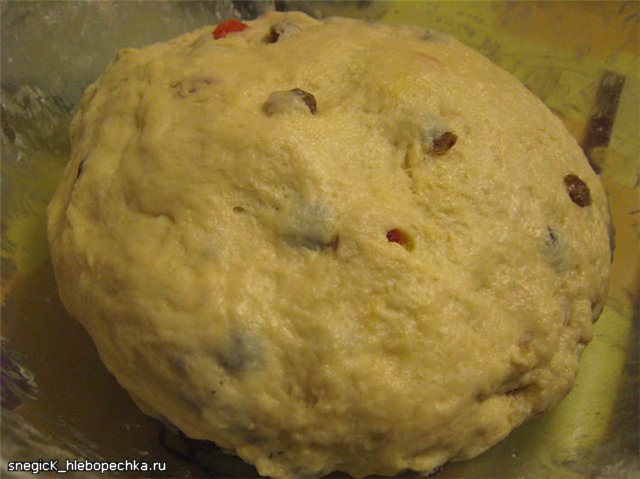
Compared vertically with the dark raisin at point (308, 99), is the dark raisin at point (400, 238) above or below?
below

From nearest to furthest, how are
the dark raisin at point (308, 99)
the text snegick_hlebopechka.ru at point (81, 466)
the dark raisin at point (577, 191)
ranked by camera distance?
the text snegick_hlebopechka.ru at point (81, 466), the dark raisin at point (308, 99), the dark raisin at point (577, 191)

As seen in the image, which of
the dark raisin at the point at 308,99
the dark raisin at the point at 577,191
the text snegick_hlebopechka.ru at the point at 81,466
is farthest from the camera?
the dark raisin at the point at 577,191

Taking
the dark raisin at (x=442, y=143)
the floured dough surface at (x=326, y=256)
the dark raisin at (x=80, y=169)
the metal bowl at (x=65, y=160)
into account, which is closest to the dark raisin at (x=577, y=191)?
the floured dough surface at (x=326, y=256)

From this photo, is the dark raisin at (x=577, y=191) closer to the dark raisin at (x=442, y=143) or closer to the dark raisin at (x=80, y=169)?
the dark raisin at (x=442, y=143)

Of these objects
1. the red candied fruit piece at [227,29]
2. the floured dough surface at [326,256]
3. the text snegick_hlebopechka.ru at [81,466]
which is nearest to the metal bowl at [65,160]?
the text snegick_hlebopechka.ru at [81,466]

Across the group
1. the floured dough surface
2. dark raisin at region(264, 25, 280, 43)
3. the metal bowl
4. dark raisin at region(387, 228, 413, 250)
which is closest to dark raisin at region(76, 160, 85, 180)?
the floured dough surface

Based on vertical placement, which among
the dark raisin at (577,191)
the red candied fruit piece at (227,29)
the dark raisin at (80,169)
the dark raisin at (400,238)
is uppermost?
the red candied fruit piece at (227,29)

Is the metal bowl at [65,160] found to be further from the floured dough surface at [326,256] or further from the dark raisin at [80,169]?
the dark raisin at [80,169]

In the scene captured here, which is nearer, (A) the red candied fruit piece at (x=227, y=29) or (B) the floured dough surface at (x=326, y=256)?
(B) the floured dough surface at (x=326, y=256)

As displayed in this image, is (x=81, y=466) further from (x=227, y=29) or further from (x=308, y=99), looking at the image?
(x=227, y=29)
